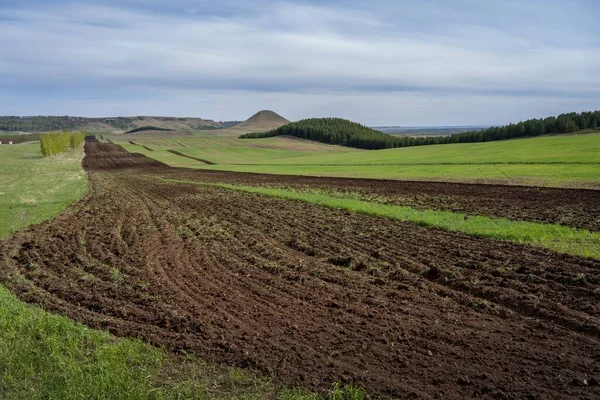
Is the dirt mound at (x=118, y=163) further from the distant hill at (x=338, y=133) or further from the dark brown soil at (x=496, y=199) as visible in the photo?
the distant hill at (x=338, y=133)

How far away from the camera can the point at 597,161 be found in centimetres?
4094

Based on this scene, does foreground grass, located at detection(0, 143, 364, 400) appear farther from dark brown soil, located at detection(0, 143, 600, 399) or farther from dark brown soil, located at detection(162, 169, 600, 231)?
dark brown soil, located at detection(162, 169, 600, 231)

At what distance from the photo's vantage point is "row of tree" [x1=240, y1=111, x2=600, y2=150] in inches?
3477

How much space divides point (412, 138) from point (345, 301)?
12225 centimetres

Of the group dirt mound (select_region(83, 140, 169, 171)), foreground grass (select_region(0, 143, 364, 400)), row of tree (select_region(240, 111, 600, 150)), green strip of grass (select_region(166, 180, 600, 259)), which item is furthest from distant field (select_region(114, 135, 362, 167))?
foreground grass (select_region(0, 143, 364, 400))

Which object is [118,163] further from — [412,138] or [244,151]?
[412,138]

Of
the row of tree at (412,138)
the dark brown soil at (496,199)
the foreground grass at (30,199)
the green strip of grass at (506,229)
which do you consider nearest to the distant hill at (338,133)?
the row of tree at (412,138)

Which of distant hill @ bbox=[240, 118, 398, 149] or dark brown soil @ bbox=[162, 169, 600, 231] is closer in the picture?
dark brown soil @ bbox=[162, 169, 600, 231]

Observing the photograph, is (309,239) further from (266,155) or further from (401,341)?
(266,155)

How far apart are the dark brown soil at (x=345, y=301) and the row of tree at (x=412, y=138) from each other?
84.4 meters

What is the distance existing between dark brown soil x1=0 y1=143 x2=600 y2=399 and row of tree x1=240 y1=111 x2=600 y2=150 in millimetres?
84377

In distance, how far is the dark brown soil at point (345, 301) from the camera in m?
7.29

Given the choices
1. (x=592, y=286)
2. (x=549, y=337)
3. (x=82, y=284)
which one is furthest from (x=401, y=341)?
(x=82, y=284)

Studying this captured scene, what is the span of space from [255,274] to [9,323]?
5541 millimetres
